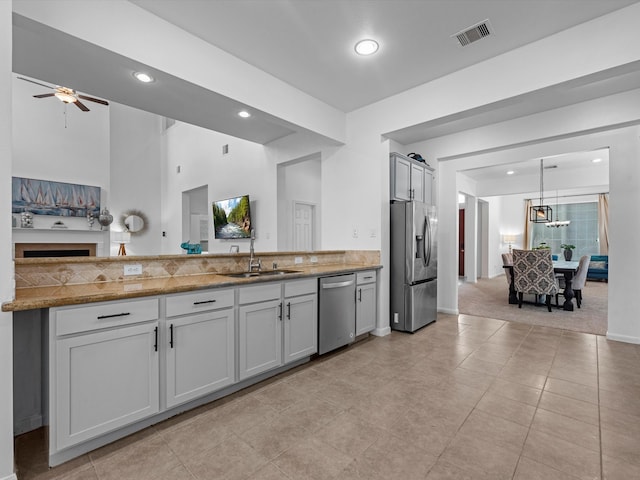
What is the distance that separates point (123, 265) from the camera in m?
2.28

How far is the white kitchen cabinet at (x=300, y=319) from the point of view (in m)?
2.71

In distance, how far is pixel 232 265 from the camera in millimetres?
3004

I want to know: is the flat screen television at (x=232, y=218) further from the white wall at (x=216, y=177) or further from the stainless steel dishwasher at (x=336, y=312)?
the stainless steel dishwasher at (x=336, y=312)

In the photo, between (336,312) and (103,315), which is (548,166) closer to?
(336,312)

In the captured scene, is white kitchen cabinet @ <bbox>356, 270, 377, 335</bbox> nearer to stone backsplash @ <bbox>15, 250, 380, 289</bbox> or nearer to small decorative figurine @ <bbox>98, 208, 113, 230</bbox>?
stone backsplash @ <bbox>15, 250, 380, 289</bbox>

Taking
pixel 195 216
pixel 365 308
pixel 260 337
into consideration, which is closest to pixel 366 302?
pixel 365 308

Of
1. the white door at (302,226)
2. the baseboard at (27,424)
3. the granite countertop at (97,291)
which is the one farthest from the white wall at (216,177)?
the baseboard at (27,424)

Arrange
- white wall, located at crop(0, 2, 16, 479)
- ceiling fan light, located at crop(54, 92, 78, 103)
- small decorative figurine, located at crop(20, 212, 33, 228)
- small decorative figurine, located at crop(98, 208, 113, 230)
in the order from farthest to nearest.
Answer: small decorative figurine, located at crop(98, 208, 113, 230) → small decorative figurine, located at crop(20, 212, 33, 228) → ceiling fan light, located at crop(54, 92, 78, 103) → white wall, located at crop(0, 2, 16, 479)

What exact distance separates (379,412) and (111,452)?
5.36ft

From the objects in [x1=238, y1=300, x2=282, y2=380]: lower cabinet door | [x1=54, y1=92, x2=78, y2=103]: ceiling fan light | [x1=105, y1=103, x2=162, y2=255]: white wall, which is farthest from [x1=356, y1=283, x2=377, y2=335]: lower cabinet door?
[x1=105, y1=103, x2=162, y2=255]: white wall

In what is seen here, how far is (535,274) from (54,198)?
30.0 feet

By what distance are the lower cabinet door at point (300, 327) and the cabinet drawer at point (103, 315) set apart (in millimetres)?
1132

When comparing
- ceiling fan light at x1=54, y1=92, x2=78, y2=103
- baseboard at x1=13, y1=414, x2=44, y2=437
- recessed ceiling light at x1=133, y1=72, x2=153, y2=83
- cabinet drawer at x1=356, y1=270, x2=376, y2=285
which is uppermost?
ceiling fan light at x1=54, y1=92, x2=78, y2=103

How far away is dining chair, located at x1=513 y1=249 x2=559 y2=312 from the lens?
5.18 meters
